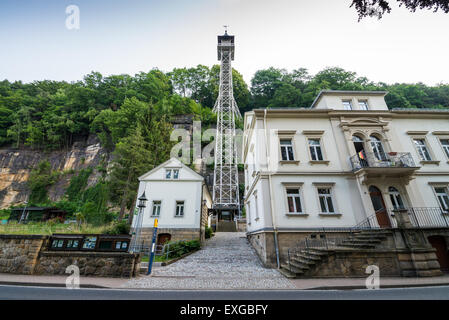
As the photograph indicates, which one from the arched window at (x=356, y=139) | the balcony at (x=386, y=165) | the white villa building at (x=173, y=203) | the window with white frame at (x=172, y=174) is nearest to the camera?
the balcony at (x=386, y=165)

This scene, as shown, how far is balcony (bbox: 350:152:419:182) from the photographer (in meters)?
10.5

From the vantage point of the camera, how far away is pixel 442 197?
11.2m

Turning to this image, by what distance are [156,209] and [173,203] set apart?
1.60 meters

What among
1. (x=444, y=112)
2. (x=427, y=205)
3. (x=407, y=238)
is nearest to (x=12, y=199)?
(x=407, y=238)

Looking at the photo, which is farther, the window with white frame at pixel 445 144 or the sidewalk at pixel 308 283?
the window with white frame at pixel 445 144

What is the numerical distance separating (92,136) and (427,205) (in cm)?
5339

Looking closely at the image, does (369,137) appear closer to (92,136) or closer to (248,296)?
(248,296)

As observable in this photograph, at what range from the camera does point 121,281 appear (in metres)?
6.63

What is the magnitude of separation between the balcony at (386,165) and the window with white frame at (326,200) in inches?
85.7

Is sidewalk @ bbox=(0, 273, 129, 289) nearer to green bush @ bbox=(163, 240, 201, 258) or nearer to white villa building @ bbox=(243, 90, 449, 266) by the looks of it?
green bush @ bbox=(163, 240, 201, 258)

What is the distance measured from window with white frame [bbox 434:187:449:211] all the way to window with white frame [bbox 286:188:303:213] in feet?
29.6

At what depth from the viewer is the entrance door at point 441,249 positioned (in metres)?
8.71

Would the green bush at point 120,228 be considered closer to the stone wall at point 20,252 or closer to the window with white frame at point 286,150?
the stone wall at point 20,252

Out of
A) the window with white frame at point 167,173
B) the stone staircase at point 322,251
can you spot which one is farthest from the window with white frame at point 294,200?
the window with white frame at point 167,173
